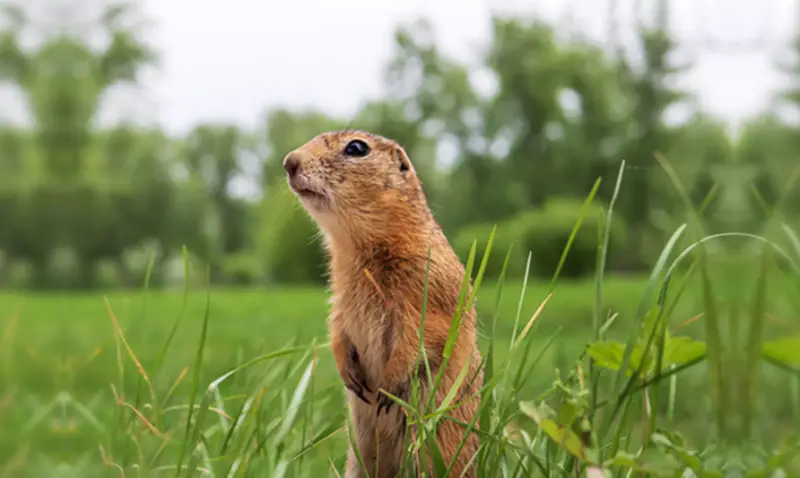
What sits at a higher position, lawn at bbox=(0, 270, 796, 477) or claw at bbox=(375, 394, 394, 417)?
claw at bbox=(375, 394, 394, 417)

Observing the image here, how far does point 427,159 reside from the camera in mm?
15445

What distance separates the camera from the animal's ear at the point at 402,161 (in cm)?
227

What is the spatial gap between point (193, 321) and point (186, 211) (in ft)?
44.9

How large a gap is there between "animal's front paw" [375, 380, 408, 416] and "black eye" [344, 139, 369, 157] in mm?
739

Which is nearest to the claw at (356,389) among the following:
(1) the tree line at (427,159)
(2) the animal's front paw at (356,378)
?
(2) the animal's front paw at (356,378)

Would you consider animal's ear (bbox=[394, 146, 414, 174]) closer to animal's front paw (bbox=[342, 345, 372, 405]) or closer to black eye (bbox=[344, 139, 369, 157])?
black eye (bbox=[344, 139, 369, 157])

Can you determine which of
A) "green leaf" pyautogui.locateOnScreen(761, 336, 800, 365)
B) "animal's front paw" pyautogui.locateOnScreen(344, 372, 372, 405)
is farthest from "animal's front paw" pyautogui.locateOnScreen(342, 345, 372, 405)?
"green leaf" pyautogui.locateOnScreen(761, 336, 800, 365)

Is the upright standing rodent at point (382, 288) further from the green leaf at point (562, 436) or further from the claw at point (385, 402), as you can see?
the green leaf at point (562, 436)

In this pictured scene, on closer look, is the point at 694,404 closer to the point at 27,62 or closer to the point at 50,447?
the point at 50,447

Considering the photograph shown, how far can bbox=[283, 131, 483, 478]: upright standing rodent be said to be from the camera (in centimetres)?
182

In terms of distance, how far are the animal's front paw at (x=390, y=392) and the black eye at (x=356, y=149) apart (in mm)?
739

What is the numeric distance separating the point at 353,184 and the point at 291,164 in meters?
0.19

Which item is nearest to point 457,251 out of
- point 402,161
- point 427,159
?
point 402,161

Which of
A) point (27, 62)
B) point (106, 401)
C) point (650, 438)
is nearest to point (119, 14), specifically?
point (27, 62)
